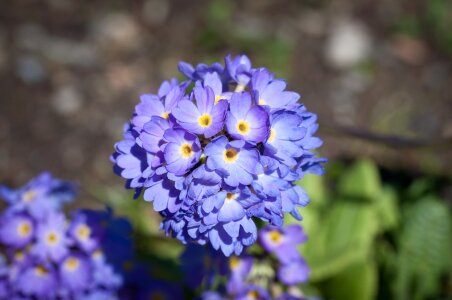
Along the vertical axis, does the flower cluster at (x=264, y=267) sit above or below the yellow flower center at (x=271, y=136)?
below

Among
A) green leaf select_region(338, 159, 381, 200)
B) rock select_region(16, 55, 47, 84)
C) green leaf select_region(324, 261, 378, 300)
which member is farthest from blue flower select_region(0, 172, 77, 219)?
rock select_region(16, 55, 47, 84)

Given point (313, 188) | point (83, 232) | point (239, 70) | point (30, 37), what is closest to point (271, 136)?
point (239, 70)

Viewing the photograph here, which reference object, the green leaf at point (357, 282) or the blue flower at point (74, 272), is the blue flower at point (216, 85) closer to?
the blue flower at point (74, 272)

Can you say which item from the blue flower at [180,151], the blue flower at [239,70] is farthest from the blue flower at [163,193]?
the blue flower at [239,70]

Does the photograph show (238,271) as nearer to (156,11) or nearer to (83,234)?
(83,234)

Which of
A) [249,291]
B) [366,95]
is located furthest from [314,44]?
[249,291]
